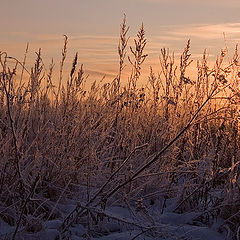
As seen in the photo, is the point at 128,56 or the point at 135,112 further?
the point at 135,112

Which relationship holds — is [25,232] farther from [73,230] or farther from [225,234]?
[225,234]

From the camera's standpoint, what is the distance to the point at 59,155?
2814 millimetres

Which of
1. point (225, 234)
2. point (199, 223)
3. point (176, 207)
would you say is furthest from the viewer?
point (176, 207)

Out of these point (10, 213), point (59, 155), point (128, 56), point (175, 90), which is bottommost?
point (10, 213)

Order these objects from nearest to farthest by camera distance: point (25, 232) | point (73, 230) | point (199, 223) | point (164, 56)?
point (25, 232)
point (73, 230)
point (199, 223)
point (164, 56)

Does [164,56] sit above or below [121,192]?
above

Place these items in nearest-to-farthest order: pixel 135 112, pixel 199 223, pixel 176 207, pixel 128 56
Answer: pixel 199 223 < pixel 176 207 < pixel 128 56 < pixel 135 112

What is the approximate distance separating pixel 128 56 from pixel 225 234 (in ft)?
6.08

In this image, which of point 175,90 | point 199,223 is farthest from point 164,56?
point 199,223

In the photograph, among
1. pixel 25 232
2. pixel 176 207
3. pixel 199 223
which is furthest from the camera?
pixel 176 207

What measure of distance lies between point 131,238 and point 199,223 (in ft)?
1.80

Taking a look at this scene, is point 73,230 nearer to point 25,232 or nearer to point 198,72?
point 25,232

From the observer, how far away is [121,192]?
267 centimetres

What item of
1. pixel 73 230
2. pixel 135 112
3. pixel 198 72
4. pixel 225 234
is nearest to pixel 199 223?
pixel 225 234
